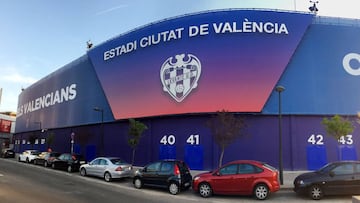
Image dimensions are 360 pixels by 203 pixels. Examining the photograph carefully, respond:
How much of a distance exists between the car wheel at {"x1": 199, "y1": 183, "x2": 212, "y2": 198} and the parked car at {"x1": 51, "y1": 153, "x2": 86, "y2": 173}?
1499 centimetres

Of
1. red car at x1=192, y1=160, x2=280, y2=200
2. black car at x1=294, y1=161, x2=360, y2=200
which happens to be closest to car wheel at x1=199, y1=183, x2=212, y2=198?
red car at x1=192, y1=160, x2=280, y2=200

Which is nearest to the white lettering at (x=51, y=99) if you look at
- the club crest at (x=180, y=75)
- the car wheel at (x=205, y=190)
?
the club crest at (x=180, y=75)

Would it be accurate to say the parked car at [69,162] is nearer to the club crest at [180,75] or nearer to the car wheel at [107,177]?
the car wheel at [107,177]

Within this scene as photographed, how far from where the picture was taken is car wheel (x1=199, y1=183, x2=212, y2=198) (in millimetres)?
15117

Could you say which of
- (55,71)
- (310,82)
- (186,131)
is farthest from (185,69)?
(55,71)

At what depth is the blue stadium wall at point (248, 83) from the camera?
23.0 meters

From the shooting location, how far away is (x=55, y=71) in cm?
4634

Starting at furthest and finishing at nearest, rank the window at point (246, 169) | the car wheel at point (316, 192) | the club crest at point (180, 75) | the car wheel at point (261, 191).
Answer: the club crest at point (180, 75), the window at point (246, 169), the car wheel at point (261, 191), the car wheel at point (316, 192)

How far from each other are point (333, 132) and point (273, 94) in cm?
556

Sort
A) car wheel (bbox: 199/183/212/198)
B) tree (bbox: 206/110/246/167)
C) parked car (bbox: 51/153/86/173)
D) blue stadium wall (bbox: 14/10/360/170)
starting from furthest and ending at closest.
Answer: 1. parked car (bbox: 51/153/86/173)
2. blue stadium wall (bbox: 14/10/360/170)
3. tree (bbox: 206/110/246/167)
4. car wheel (bbox: 199/183/212/198)

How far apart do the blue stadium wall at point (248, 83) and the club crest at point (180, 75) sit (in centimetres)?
8

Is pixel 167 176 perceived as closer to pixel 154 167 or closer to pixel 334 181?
pixel 154 167

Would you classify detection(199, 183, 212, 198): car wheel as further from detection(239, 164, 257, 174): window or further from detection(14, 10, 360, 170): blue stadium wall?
detection(14, 10, 360, 170): blue stadium wall

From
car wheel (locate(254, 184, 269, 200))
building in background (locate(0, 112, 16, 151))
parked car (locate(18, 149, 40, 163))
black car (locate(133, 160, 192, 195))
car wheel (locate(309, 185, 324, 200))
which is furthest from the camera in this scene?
building in background (locate(0, 112, 16, 151))
